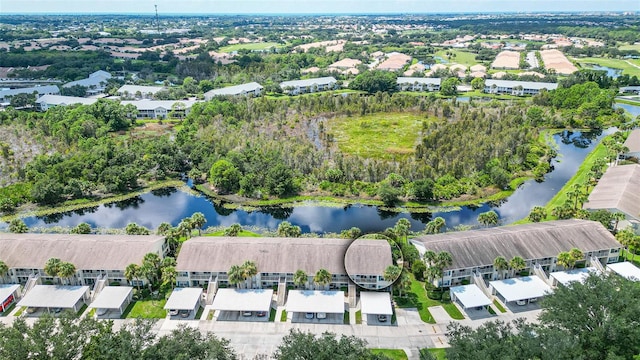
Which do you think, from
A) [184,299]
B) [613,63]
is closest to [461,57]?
[613,63]

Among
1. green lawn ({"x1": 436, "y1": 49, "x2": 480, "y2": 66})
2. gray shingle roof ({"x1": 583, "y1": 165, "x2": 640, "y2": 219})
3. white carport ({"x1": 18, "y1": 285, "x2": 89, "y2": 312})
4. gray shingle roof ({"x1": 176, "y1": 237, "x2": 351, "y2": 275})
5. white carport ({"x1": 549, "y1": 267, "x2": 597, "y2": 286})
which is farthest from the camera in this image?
green lawn ({"x1": 436, "y1": 49, "x2": 480, "y2": 66})

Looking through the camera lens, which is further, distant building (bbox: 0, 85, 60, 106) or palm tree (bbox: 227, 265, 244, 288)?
distant building (bbox: 0, 85, 60, 106)

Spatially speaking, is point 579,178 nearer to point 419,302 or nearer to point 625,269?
point 625,269

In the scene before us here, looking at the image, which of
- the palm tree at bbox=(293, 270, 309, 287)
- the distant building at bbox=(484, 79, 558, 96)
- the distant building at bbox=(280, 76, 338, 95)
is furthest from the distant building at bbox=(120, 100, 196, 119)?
the distant building at bbox=(484, 79, 558, 96)

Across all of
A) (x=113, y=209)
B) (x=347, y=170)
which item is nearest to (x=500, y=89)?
(x=347, y=170)

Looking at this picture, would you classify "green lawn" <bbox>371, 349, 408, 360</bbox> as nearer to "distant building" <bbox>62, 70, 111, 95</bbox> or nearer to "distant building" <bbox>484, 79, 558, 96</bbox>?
"distant building" <bbox>484, 79, 558, 96</bbox>

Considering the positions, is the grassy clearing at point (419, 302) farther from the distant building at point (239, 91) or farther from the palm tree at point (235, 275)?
the distant building at point (239, 91)

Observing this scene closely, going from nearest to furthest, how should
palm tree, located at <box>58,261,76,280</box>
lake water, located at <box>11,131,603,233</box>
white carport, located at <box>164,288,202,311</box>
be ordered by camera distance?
1. white carport, located at <box>164,288,202,311</box>
2. palm tree, located at <box>58,261,76,280</box>
3. lake water, located at <box>11,131,603,233</box>
